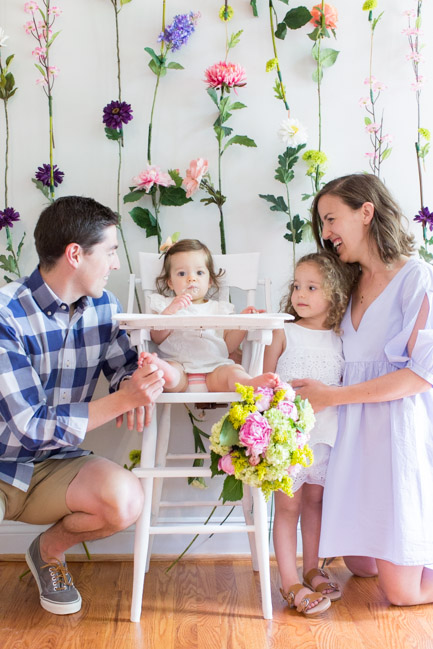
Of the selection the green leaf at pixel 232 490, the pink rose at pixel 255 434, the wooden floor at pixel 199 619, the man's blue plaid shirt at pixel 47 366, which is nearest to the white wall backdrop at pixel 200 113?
the wooden floor at pixel 199 619

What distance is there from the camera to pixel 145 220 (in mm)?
2213

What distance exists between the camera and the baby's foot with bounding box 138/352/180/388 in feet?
5.52

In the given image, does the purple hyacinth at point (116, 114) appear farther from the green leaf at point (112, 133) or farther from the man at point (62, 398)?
the man at point (62, 398)

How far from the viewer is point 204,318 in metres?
1.61

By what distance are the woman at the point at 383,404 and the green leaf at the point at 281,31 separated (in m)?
0.62

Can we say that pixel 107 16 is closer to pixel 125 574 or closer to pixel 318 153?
pixel 318 153

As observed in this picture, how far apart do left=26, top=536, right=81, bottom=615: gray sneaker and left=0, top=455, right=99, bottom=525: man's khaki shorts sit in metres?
0.12

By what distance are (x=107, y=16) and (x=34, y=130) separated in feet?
1.50

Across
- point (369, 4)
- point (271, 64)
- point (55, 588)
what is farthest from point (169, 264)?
point (369, 4)

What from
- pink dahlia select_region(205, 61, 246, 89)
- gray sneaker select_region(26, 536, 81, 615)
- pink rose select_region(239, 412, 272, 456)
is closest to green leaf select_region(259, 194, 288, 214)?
pink dahlia select_region(205, 61, 246, 89)

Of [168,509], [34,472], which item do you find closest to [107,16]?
[34,472]

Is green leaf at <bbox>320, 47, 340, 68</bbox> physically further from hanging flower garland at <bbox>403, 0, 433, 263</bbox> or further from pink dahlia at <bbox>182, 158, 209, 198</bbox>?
pink dahlia at <bbox>182, 158, 209, 198</bbox>

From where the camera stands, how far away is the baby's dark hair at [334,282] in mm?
1932

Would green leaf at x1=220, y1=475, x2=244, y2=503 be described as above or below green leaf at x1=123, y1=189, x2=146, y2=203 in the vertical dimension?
below
